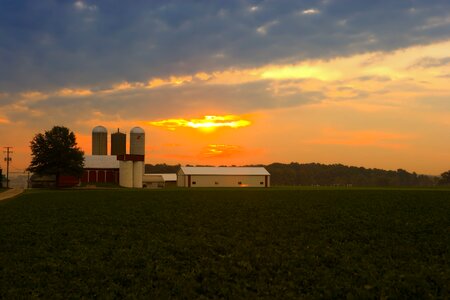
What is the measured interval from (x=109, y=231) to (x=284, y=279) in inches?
480

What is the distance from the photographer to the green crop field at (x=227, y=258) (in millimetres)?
13000

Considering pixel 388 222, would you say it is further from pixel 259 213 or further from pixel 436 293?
pixel 436 293

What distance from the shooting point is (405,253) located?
17.6m

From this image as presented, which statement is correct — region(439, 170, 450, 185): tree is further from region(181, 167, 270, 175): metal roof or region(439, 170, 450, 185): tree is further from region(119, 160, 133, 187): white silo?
region(119, 160, 133, 187): white silo

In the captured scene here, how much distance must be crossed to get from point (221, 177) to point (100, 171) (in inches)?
1181

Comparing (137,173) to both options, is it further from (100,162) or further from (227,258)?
(227,258)

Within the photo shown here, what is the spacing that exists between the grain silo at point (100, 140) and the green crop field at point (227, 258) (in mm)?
94935

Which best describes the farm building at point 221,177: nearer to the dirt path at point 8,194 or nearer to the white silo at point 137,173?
the white silo at point 137,173

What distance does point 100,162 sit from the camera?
111750mm

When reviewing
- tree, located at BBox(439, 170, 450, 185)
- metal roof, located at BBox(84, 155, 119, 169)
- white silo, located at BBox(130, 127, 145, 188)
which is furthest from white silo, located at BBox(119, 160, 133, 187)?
tree, located at BBox(439, 170, 450, 185)

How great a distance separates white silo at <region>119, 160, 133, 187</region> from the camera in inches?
4126

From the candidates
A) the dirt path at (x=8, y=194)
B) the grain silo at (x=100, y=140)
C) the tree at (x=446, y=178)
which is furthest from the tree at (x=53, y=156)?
the tree at (x=446, y=178)

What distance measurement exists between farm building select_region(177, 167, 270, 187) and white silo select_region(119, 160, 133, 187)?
14.5 metres

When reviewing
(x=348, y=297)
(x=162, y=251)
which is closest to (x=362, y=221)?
(x=162, y=251)
